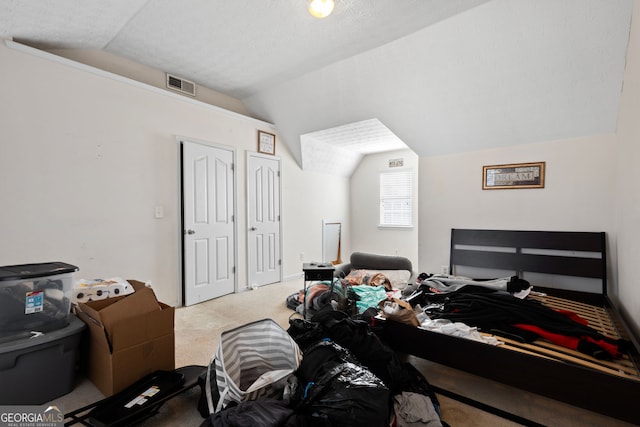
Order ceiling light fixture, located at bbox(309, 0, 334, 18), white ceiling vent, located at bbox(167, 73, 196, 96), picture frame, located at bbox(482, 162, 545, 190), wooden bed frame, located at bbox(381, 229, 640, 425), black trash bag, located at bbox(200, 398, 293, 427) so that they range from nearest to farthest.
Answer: black trash bag, located at bbox(200, 398, 293, 427)
wooden bed frame, located at bbox(381, 229, 640, 425)
ceiling light fixture, located at bbox(309, 0, 334, 18)
picture frame, located at bbox(482, 162, 545, 190)
white ceiling vent, located at bbox(167, 73, 196, 96)

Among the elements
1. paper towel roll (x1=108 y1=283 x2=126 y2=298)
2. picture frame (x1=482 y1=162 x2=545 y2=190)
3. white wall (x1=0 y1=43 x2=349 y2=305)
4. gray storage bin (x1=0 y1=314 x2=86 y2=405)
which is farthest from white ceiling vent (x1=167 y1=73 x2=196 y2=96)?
picture frame (x1=482 y1=162 x2=545 y2=190)

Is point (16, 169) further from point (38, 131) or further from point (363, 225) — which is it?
point (363, 225)

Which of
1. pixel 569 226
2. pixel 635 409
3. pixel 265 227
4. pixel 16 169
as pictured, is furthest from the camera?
pixel 265 227

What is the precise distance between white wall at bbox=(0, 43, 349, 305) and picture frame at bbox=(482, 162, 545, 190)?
3.44m

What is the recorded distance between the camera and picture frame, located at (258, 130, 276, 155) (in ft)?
14.5

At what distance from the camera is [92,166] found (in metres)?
2.81

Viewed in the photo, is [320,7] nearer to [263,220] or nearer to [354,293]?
[354,293]

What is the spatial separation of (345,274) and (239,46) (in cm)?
313

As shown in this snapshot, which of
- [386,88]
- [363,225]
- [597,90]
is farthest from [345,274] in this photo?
[597,90]

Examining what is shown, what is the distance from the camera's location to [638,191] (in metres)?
1.89

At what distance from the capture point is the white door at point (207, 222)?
3.51m

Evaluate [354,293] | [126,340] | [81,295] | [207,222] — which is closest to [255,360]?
[126,340]

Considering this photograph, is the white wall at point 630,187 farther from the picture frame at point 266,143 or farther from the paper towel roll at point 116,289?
the picture frame at point 266,143

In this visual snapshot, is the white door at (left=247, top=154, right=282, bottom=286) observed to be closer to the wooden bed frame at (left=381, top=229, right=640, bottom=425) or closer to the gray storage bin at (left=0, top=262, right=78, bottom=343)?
the gray storage bin at (left=0, top=262, right=78, bottom=343)
